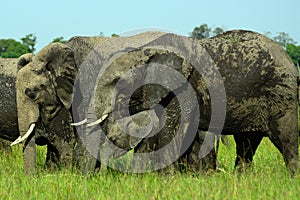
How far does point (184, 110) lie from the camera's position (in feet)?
23.7

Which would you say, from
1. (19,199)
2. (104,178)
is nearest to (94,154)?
(104,178)

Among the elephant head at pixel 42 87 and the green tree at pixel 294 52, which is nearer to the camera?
the elephant head at pixel 42 87

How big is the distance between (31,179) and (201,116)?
2.02 meters

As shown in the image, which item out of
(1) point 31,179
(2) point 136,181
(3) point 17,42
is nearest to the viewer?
(2) point 136,181

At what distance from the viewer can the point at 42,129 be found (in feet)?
26.3

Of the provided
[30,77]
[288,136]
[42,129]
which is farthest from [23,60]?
[288,136]

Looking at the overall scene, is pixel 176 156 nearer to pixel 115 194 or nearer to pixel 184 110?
pixel 184 110

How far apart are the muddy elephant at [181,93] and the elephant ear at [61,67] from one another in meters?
0.41

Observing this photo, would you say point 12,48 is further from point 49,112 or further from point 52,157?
point 49,112

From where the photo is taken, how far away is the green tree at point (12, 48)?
53375 millimetres

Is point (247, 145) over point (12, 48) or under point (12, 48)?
under

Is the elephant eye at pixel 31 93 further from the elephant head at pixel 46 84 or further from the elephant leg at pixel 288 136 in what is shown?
the elephant leg at pixel 288 136

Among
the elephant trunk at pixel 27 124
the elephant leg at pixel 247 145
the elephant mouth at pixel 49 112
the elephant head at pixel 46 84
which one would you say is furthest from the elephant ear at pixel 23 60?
the elephant leg at pixel 247 145

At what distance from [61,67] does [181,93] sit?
5.37 feet
